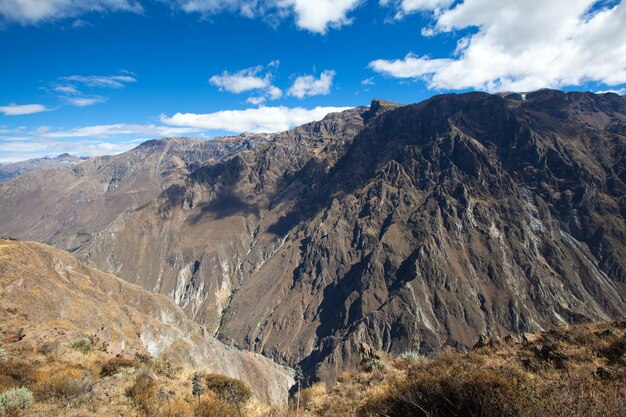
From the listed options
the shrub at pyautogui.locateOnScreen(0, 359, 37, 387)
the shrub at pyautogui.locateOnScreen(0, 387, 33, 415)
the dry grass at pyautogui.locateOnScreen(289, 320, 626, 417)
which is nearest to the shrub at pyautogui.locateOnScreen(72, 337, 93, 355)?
the shrub at pyautogui.locateOnScreen(0, 359, 37, 387)

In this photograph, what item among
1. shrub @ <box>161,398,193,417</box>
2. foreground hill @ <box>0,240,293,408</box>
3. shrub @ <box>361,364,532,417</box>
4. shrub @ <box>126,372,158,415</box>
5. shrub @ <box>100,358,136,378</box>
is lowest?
foreground hill @ <box>0,240,293,408</box>

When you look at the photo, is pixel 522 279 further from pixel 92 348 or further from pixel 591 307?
pixel 92 348

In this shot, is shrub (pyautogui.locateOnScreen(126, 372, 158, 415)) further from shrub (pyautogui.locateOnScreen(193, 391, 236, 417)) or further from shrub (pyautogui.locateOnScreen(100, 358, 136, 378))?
shrub (pyautogui.locateOnScreen(100, 358, 136, 378))

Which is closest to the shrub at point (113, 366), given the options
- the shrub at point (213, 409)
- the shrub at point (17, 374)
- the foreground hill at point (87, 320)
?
the foreground hill at point (87, 320)

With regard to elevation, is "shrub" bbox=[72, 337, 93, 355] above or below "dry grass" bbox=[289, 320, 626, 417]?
below

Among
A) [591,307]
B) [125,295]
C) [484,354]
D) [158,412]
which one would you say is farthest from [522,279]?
[158,412]

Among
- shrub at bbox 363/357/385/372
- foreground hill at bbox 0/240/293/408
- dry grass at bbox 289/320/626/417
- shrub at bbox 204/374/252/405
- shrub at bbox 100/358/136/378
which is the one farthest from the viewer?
foreground hill at bbox 0/240/293/408

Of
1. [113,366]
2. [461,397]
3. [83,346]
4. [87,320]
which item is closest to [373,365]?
[461,397]

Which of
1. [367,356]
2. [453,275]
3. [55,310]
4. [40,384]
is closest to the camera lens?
[40,384]
